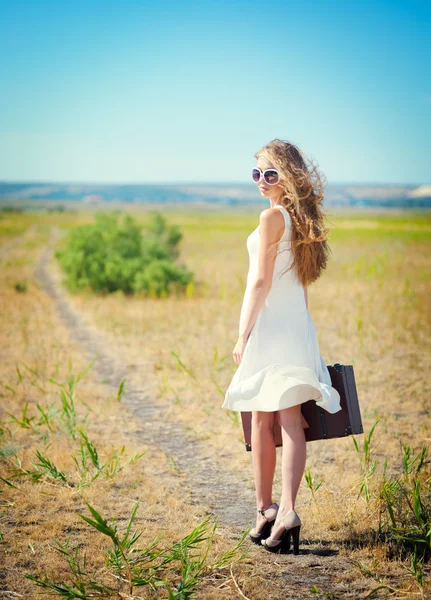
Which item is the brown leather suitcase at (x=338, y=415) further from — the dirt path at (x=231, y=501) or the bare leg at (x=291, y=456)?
the dirt path at (x=231, y=501)

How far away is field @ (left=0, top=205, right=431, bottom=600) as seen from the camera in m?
2.92

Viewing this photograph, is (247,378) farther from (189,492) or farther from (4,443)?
(4,443)

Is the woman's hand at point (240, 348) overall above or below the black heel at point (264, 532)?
above

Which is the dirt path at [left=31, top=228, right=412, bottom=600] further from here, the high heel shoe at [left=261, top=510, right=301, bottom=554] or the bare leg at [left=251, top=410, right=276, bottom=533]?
the bare leg at [left=251, top=410, right=276, bottom=533]

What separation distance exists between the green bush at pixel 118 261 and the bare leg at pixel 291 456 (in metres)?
10.3

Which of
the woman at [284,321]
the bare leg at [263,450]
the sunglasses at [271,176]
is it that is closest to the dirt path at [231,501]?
the woman at [284,321]

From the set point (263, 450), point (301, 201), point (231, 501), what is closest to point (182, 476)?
point (231, 501)

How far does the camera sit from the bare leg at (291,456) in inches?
122

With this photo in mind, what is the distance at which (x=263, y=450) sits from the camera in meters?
3.23

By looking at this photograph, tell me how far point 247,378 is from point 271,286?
49 centimetres

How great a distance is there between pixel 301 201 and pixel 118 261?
39.2 feet

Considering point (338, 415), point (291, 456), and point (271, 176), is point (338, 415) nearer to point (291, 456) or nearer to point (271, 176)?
point (291, 456)

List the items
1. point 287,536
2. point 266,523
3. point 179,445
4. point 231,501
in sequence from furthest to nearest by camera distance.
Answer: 1. point 179,445
2. point 231,501
3. point 266,523
4. point 287,536

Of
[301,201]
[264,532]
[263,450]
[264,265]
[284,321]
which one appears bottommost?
[264,532]
